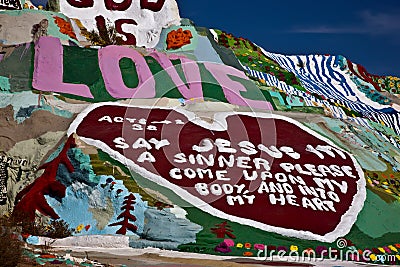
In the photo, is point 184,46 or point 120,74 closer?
point 120,74

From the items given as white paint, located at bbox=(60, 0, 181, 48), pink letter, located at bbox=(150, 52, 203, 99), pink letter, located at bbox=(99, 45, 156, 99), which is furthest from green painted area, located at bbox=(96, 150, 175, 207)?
white paint, located at bbox=(60, 0, 181, 48)

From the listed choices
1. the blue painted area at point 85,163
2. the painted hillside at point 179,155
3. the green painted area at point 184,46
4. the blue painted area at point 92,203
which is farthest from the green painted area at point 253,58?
the blue painted area at point 92,203

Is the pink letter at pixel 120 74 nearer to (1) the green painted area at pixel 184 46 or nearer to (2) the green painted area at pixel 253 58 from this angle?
(1) the green painted area at pixel 184 46

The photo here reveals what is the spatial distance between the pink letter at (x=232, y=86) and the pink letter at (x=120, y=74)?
1519 mm

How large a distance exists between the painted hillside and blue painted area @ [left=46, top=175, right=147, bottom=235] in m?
0.02

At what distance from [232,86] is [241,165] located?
3.75 m

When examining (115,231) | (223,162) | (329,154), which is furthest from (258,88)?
(115,231)

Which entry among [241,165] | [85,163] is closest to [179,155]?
[241,165]

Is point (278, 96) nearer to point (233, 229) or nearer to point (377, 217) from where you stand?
point (377, 217)

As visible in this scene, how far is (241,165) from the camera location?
12453mm

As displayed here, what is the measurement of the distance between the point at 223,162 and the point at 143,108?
2354 mm

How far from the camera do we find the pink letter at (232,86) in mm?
15352

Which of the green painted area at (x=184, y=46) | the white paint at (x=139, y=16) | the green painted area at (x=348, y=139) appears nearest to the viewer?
the green painted area at (x=348, y=139)

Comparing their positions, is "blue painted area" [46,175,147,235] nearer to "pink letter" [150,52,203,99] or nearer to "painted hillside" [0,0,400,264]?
"painted hillside" [0,0,400,264]
